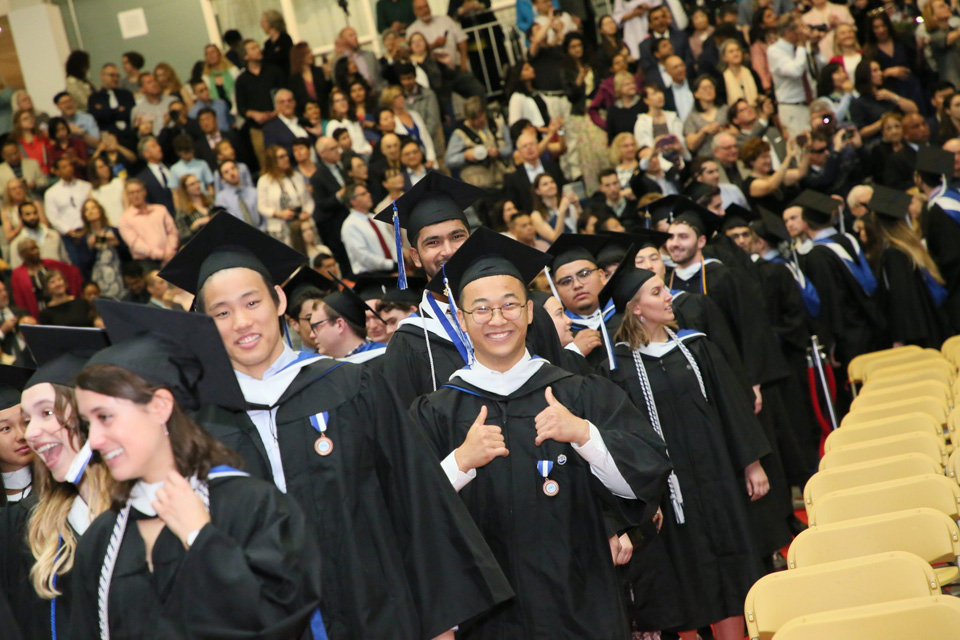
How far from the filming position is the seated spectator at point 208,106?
13594 millimetres

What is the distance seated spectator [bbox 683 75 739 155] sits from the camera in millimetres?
11977

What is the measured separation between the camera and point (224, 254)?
3496 mm

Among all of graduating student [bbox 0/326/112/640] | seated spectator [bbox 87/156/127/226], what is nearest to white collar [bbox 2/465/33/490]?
graduating student [bbox 0/326/112/640]

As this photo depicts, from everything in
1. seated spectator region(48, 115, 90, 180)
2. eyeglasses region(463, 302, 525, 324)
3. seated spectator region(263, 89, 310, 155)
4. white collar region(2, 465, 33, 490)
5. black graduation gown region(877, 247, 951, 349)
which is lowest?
black graduation gown region(877, 247, 951, 349)

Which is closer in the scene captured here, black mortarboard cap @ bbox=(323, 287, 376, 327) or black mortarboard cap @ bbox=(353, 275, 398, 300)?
black mortarboard cap @ bbox=(323, 287, 376, 327)

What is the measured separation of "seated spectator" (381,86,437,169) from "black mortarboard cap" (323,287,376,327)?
6.47 metres

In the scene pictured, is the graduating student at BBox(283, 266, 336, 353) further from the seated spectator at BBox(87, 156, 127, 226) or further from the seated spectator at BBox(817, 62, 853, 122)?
the seated spectator at BBox(817, 62, 853, 122)

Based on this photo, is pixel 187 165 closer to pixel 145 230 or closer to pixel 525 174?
pixel 145 230

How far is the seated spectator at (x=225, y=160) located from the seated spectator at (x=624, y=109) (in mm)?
4416

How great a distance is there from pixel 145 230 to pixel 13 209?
80.2 inches

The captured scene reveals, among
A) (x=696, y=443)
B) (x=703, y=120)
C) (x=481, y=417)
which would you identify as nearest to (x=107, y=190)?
(x=703, y=120)

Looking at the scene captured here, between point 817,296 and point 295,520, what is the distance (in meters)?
8.22

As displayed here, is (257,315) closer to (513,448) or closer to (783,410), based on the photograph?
(513,448)

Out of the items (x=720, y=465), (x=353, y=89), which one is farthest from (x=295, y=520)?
(x=353, y=89)
